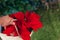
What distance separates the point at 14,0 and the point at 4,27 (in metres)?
0.14

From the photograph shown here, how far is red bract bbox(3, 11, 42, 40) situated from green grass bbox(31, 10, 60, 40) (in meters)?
0.03

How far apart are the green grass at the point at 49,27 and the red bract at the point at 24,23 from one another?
0.03 metres

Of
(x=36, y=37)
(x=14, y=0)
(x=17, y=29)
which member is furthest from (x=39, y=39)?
(x=14, y=0)

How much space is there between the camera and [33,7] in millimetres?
981

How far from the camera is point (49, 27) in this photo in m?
1.00

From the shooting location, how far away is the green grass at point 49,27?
3.28 feet

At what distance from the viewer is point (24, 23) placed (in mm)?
966

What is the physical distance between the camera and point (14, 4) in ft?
3.10

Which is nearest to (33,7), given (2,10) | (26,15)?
(26,15)

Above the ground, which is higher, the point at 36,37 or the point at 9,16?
the point at 9,16

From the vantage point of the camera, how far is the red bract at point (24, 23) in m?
0.96

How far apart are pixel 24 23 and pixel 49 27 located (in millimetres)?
131

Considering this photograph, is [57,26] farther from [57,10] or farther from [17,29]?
[17,29]

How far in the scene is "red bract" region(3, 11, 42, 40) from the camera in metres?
0.96
